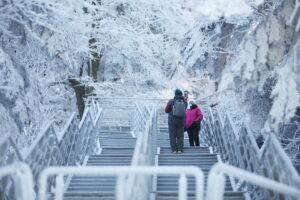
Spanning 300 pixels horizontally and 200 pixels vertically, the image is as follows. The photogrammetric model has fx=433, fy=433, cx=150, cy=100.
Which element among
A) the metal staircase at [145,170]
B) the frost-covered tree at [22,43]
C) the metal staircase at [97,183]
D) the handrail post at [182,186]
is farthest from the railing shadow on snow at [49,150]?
the handrail post at [182,186]

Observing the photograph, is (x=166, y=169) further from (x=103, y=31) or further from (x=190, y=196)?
(x=103, y=31)

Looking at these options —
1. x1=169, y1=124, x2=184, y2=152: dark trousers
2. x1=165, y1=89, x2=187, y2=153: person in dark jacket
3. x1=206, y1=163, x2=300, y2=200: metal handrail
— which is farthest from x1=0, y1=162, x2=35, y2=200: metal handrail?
x1=169, y1=124, x2=184, y2=152: dark trousers

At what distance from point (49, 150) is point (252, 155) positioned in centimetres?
290

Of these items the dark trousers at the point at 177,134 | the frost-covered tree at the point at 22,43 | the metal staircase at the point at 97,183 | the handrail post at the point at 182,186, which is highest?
the frost-covered tree at the point at 22,43

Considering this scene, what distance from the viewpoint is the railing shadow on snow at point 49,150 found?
509 centimetres

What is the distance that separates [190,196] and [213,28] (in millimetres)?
7384

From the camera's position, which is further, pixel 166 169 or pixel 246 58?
pixel 246 58

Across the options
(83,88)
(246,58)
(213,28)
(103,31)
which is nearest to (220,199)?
(246,58)

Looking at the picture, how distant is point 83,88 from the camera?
16.5 metres

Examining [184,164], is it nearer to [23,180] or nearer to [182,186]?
[182,186]

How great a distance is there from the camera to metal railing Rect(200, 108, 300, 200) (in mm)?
4620

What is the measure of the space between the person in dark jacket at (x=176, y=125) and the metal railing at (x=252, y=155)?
2.81 ft

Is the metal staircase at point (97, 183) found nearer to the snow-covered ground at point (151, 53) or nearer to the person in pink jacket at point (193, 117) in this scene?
the snow-covered ground at point (151, 53)

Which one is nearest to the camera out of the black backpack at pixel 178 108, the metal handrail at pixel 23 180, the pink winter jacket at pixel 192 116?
the metal handrail at pixel 23 180
